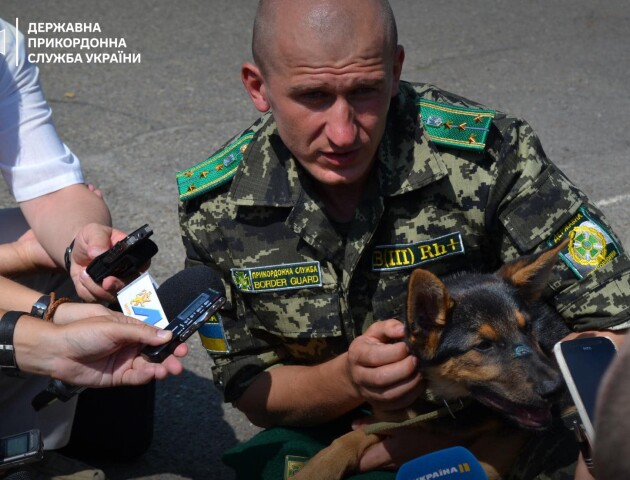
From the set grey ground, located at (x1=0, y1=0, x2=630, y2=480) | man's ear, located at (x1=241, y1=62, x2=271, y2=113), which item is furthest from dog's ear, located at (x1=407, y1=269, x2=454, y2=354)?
grey ground, located at (x1=0, y1=0, x2=630, y2=480)

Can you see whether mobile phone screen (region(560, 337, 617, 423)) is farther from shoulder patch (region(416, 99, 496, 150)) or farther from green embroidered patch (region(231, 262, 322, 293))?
green embroidered patch (region(231, 262, 322, 293))

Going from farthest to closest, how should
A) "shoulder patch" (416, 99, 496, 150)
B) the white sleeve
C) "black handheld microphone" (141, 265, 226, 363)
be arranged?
1. the white sleeve
2. "shoulder patch" (416, 99, 496, 150)
3. "black handheld microphone" (141, 265, 226, 363)

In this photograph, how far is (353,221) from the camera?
3.20 metres

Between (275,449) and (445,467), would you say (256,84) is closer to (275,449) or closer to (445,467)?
(275,449)

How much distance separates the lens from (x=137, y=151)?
645cm

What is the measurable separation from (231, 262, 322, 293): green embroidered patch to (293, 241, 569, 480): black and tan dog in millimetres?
450

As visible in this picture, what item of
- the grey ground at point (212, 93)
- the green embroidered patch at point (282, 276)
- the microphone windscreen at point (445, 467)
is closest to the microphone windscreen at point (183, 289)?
the green embroidered patch at point (282, 276)

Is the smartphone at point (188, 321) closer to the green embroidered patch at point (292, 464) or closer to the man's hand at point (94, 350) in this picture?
the man's hand at point (94, 350)

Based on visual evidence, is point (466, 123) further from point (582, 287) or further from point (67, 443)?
point (67, 443)

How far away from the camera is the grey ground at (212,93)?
14.5 feet

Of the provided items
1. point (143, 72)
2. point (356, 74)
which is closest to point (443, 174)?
point (356, 74)

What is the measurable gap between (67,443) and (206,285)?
132cm

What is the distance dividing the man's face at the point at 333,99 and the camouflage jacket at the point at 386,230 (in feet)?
0.66

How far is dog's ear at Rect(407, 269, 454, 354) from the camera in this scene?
2.73 m
